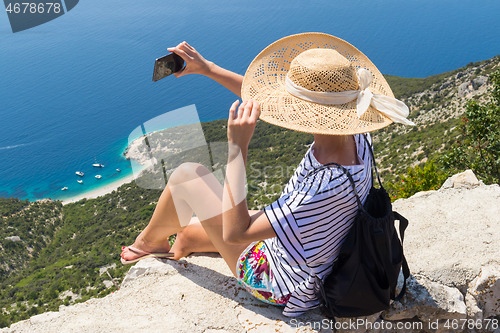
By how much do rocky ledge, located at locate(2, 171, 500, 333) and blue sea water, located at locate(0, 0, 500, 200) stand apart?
54.5 metres

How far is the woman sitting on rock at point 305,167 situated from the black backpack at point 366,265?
0.15 feet

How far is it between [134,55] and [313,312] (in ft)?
271

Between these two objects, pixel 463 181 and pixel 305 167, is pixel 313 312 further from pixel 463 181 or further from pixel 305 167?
pixel 463 181

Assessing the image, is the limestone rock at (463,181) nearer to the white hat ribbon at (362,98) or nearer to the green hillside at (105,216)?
the white hat ribbon at (362,98)

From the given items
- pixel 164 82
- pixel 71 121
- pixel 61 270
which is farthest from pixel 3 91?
pixel 61 270

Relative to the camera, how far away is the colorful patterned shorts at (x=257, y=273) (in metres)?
2.08

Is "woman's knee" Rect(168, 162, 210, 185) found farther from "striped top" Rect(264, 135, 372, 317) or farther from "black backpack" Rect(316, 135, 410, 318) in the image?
"black backpack" Rect(316, 135, 410, 318)

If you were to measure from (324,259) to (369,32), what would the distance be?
328 feet

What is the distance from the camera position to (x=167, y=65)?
7.76ft

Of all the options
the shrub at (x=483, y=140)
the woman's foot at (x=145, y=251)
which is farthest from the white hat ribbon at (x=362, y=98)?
the shrub at (x=483, y=140)

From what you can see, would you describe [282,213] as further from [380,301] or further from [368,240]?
[380,301]

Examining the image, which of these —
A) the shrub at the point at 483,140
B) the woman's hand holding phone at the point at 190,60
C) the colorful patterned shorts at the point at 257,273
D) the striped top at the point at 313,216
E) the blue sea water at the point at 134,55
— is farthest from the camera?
the blue sea water at the point at 134,55

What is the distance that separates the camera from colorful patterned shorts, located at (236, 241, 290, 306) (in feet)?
6.82

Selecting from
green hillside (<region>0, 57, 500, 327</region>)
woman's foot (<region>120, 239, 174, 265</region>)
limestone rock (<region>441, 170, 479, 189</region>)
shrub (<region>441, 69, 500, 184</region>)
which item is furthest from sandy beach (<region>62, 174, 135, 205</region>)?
limestone rock (<region>441, 170, 479, 189</region>)
